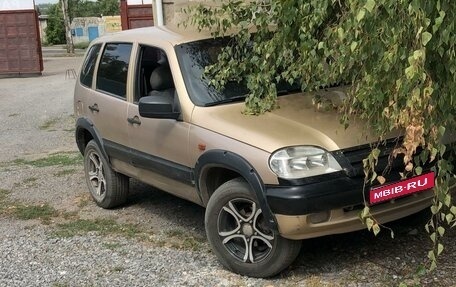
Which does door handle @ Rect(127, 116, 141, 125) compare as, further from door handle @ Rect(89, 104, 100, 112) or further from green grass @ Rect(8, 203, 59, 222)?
green grass @ Rect(8, 203, 59, 222)

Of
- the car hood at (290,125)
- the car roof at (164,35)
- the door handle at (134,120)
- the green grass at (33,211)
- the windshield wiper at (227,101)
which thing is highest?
the car roof at (164,35)

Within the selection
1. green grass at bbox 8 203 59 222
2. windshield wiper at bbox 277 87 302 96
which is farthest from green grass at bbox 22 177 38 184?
windshield wiper at bbox 277 87 302 96

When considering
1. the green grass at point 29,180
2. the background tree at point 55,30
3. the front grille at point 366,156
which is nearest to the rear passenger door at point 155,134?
the front grille at point 366,156

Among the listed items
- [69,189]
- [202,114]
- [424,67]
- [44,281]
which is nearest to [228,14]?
[202,114]

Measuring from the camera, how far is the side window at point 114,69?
5738mm

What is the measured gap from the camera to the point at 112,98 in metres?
5.81

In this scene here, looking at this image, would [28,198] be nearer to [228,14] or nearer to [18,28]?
[228,14]

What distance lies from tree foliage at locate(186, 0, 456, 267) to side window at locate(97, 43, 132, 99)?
165cm

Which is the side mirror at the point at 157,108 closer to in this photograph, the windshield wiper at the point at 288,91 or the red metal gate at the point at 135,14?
the windshield wiper at the point at 288,91

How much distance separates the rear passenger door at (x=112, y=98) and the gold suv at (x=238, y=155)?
0.06ft

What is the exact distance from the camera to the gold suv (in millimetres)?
4012

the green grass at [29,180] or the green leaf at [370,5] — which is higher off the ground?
the green leaf at [370,5]

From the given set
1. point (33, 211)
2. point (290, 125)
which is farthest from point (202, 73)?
point (33, 211)

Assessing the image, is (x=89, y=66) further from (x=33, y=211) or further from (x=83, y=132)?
(x=33, y=211)
